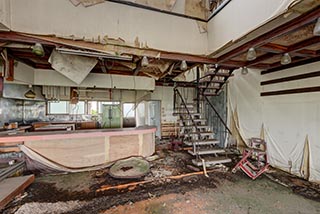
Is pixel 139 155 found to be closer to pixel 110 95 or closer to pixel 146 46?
pixel 146 46

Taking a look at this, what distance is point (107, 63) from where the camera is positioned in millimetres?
4410

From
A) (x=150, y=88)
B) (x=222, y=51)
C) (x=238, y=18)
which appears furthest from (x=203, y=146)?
(x=238, y=18)

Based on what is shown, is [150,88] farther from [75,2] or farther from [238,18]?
[238,18]

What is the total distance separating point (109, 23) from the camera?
3023mm

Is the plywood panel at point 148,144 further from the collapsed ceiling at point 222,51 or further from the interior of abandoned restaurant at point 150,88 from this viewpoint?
the collapsed ceiling at point 222,51

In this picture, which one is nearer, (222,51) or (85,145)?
(222,51)

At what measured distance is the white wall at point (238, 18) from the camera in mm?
2231

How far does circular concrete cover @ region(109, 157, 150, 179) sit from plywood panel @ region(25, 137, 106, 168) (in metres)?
0.53

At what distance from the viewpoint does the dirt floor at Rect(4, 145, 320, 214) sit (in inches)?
95.3

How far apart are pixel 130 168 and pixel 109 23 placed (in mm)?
3108

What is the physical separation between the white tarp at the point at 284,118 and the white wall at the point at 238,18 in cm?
214

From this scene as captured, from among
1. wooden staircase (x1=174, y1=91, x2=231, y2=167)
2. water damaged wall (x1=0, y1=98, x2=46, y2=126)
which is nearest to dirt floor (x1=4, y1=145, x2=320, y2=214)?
wooden staircase (x1=174, y1=91, x2=231, y2=167)

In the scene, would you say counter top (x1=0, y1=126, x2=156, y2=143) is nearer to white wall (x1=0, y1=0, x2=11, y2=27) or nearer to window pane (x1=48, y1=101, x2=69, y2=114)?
white wall (x1=0, y1=0, x2=11, y2=27)

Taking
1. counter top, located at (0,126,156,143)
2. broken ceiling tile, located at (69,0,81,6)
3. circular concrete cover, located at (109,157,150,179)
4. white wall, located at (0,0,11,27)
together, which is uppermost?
broken ceiling tile, located at (69,0,81,6)
